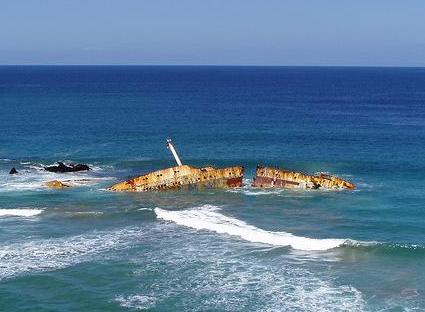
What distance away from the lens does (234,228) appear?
57.0m

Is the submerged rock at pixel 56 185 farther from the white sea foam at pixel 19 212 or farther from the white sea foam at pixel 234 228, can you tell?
the white sea foam at pixel 234 228

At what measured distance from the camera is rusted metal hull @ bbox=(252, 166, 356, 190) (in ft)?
235

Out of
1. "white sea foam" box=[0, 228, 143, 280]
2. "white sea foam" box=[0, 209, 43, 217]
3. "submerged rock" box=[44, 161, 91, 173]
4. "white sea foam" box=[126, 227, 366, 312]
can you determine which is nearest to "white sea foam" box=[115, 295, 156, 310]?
"white sea foam" box=[126, 227, 366, 312]

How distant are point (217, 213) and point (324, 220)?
10.1 m

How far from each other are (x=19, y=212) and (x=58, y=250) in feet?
44.1

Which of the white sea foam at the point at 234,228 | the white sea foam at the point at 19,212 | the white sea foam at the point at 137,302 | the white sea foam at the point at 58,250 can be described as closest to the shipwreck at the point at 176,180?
the white sea foam at the point at 234,228

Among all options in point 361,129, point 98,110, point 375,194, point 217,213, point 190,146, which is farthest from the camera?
point 98,110

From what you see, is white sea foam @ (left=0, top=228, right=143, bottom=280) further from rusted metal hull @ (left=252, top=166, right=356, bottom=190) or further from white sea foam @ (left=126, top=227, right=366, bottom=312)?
rusted metal hull @ (left=252, top=166, right=356, bottom=190)

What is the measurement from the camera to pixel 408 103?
17950cm

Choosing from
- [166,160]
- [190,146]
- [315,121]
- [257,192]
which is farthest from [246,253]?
[315,121]

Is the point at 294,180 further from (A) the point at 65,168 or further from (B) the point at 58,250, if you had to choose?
(B) the point at 58,250

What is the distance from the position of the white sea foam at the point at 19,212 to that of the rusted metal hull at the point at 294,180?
24433 mm

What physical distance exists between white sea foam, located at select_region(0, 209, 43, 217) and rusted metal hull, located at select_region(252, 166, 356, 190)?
80.2ft

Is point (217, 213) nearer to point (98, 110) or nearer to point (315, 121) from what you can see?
point (315, 121)
